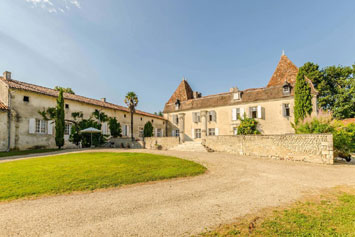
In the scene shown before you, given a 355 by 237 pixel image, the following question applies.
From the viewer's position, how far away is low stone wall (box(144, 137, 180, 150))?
18578mm

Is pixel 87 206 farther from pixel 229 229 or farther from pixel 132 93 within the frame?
pixel 132 93

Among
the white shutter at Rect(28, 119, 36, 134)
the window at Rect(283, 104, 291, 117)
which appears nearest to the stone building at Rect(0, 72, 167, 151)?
the white shutter at Rect(28, 119, 36, 134)

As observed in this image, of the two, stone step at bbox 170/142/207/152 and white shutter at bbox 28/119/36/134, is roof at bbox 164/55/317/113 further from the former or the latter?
white shutter at bbox 28/119/36/134

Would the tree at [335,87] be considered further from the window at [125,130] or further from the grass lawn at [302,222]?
the window at [125,130]

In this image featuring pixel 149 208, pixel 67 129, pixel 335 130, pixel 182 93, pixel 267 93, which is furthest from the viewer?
pixel 182 93

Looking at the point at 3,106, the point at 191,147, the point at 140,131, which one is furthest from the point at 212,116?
the point at 3,106

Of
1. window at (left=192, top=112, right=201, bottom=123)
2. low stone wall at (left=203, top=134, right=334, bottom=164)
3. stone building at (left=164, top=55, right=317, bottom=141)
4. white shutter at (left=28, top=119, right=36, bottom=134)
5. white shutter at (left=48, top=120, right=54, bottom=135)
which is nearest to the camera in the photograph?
low stone wall at (left=203, top=134, right=334, bottom=164)

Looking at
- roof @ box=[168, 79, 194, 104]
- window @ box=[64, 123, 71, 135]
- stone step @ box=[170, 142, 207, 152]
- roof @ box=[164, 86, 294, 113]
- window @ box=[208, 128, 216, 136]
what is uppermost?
roof @ box=[168, 79, 194, 104]

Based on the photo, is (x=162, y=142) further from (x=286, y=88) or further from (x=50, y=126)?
(x=286, y=88)

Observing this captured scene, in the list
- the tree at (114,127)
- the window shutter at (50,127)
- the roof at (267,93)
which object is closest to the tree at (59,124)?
the window shutter at (50,127)

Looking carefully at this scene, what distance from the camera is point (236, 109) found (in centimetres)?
2244

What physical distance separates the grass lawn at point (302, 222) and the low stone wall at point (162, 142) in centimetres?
1491

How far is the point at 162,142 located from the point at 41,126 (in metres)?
12.2

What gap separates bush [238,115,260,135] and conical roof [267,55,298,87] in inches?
252
